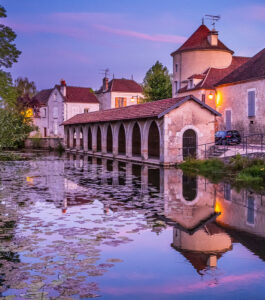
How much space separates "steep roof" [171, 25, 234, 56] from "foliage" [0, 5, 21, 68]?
2319cm

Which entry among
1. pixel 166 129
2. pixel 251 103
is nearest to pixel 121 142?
pixel 166 129

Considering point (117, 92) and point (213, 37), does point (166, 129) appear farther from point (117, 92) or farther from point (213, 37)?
point (117, 92)

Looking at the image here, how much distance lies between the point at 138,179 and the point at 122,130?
17.5 m

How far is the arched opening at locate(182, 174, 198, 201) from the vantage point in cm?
1282

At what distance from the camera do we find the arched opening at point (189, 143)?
26.0 m

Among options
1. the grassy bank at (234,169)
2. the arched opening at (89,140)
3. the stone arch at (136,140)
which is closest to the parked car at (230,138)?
the stone arch at (136,140)

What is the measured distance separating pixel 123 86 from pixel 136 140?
32.1 metres

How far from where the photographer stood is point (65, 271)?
577 cm

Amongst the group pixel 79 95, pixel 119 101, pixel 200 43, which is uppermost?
pixel 200 43

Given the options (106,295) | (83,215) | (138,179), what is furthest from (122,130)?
(106,295)

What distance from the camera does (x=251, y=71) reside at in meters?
31.4

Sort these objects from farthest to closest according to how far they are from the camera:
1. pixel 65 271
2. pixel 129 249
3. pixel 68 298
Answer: pixel 129 249, pixel 65 271, pixel 68 298

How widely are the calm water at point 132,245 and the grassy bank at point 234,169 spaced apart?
4408mm

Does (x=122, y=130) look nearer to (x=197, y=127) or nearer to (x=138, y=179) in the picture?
(x=197, y=127)
